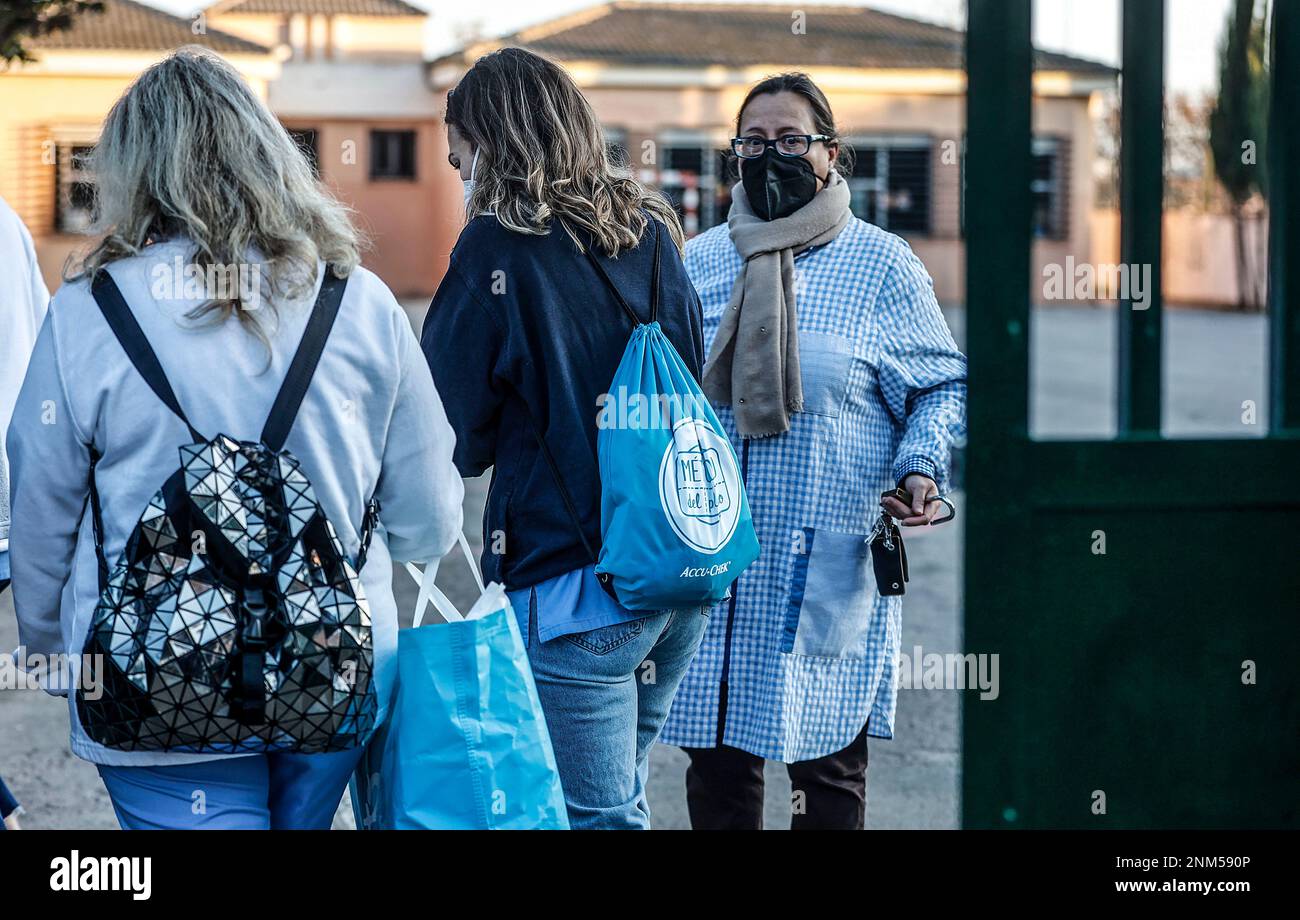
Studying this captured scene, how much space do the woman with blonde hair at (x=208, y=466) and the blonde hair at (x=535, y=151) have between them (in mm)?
355

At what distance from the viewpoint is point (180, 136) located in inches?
90.4

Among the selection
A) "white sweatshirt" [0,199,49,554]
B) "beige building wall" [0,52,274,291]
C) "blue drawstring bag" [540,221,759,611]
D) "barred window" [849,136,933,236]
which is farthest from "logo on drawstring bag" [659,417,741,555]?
"barred window" [849,136,933,236]

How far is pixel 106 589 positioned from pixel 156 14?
1294 inches

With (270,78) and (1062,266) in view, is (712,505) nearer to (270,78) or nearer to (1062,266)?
(1062,266)

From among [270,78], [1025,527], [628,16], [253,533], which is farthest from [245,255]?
[628,16]

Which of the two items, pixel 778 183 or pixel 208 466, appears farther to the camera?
pixel 778 183

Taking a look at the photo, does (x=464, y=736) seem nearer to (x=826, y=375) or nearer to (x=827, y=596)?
(x=827, y=596)

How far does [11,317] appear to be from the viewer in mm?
3365

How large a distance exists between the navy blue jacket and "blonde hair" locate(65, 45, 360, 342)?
1.16 feet

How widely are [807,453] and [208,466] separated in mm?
1485

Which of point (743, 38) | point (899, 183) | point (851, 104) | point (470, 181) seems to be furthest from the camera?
point (743, 38)

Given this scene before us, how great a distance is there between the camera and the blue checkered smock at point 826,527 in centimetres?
329

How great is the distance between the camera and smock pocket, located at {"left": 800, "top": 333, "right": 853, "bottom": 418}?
331cm

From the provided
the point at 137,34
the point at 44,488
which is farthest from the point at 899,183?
the point at 44,488
